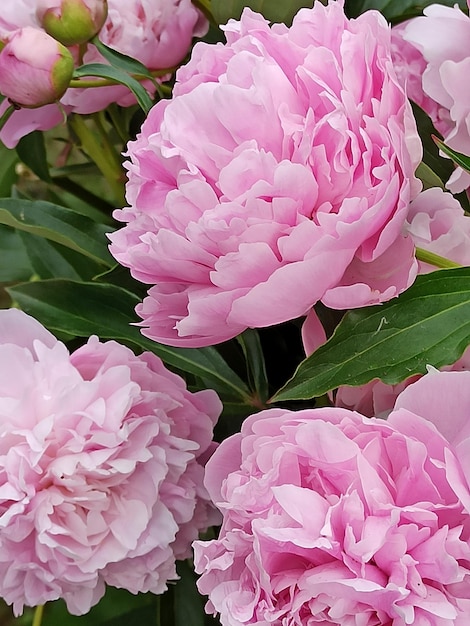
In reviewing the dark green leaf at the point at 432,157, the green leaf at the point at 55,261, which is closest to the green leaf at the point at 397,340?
the dark green leaf at the point at 432,157

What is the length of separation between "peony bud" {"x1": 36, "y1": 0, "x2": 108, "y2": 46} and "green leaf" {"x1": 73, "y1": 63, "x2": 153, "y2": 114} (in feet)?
0.05

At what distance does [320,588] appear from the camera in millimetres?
259

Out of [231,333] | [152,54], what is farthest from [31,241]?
[231,333]

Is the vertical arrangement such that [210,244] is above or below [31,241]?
above

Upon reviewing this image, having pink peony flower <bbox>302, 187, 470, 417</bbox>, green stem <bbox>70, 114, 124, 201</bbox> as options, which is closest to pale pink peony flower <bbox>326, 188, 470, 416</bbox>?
pink peony flower <bbox>302, 187, 470, 417</bbox>

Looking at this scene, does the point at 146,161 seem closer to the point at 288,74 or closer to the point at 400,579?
the point at 288,74

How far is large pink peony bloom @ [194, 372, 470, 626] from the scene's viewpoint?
26 cm

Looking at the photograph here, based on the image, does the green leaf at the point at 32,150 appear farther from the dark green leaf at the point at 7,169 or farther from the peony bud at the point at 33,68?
the peony bud at the point at 33,68

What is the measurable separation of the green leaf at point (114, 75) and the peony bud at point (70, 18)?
15mm

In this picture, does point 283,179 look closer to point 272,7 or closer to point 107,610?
point 272,7

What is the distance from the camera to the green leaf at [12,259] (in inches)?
23.7

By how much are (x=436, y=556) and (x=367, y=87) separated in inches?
6.2

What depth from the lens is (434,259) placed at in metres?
0.32

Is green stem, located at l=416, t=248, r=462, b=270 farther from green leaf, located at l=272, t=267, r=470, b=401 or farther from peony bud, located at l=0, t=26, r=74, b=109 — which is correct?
peony bud, located at l=0, t=26, r=74, b=109
